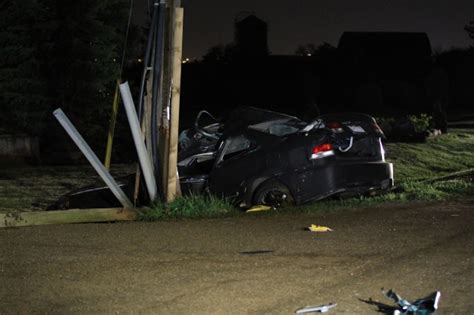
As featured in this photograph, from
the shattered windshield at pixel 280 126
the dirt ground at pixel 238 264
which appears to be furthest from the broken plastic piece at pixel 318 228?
the shattered windshield at pixel 280 126

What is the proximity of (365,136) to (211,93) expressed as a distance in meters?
33.4

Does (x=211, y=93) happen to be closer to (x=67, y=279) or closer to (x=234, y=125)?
(x=234, y=125)

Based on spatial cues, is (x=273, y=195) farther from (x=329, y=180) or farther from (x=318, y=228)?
(x=318, y=228)

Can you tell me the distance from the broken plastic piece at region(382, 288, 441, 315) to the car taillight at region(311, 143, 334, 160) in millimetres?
4435

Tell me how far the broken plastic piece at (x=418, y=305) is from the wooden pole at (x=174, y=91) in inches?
170

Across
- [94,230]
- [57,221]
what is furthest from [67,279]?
[57,221]

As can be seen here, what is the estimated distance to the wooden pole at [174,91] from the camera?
28.9 ft

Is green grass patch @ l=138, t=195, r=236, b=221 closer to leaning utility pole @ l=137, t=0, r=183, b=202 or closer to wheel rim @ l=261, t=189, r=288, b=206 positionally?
leaning utility pole @ l=137, t=0, r=183, b=202

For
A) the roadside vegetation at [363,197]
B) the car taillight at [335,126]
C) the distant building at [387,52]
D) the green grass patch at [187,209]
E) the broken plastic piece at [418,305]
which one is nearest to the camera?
the broken plastic piece at [418,305]

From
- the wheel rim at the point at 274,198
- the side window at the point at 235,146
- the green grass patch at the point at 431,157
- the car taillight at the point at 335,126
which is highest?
the car taillight at the point at 335,126

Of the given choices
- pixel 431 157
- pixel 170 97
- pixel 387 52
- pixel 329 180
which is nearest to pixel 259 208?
pixel 329 180

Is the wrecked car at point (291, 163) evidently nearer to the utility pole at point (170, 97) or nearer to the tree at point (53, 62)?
the utility pole at point (170, 97)

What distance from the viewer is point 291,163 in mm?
9500

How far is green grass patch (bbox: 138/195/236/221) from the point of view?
28.2ft
